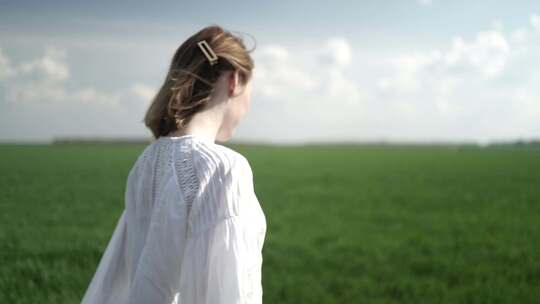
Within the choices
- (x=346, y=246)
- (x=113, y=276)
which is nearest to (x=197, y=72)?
(x=113, y=276)

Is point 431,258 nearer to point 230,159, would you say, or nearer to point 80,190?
point 230,159

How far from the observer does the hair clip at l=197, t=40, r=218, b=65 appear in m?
1.78

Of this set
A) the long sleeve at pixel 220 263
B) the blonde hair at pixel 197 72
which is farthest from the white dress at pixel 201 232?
the blonde hair at pixel 197 72

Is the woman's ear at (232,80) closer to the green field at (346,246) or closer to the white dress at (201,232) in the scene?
the white dress at (201,232)

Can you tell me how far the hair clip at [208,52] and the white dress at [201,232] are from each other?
28 centimetres

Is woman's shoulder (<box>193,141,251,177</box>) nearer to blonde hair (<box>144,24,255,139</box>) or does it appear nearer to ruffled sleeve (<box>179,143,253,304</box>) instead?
ruffled sleeve (<box>179,143,253,304</box>)

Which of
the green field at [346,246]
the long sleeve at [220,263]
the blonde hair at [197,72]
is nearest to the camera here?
the long sleeve at [220,263]

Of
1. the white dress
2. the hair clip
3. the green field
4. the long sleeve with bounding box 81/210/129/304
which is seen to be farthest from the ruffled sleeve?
the green field

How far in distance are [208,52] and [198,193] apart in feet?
1.65

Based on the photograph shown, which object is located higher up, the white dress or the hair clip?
the hair clip

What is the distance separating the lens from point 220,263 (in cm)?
169

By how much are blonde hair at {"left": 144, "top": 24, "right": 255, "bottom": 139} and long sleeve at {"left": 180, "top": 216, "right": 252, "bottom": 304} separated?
1.40ft

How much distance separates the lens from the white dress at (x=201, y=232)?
1704 mm

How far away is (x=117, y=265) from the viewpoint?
2.07 m
